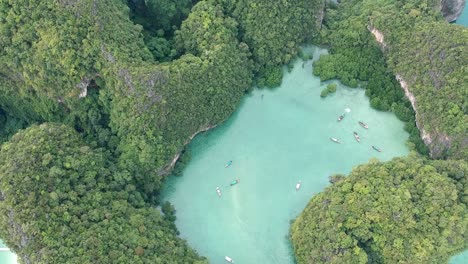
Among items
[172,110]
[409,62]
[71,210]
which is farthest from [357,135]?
[71,210]

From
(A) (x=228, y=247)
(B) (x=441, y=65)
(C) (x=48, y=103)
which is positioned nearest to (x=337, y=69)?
(B) (x=441, y=65)

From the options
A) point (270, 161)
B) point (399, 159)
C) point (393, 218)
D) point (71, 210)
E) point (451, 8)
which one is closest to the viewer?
point (71, 210)

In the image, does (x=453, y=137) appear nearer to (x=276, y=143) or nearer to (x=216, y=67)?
(x=276, y=143)

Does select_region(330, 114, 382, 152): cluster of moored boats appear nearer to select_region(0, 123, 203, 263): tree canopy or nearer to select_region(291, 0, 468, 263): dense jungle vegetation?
select_region(291, 0, 468, 263): dense jungle vegetation

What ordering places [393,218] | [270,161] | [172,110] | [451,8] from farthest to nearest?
[451,8]
[270,161]
[172,110]
[393,218]

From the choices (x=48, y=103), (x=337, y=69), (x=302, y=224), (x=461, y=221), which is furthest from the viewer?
(x=337, y=69)

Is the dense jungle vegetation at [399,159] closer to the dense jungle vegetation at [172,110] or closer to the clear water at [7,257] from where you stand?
the dense jungle vegetation at [172,110]

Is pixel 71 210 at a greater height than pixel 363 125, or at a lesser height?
greater

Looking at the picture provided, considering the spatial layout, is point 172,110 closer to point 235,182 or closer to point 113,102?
point 113,102
